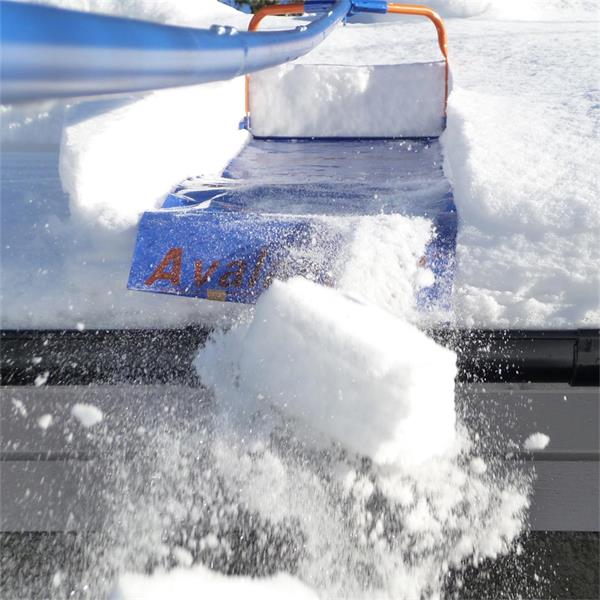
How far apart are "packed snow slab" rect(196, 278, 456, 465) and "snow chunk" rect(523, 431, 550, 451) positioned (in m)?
0.18

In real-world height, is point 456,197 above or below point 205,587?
above

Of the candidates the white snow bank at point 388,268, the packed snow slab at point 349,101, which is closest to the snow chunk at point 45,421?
the white snow bank at point 388,268

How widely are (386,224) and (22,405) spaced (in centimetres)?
78

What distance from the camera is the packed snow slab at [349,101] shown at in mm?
2785

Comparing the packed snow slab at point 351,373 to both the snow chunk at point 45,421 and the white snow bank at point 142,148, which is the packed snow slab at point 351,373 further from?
the white snow bank at point 142,148

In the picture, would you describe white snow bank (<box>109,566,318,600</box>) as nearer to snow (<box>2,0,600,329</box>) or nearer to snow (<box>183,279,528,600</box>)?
snow (<box>183,279,528,600</box>)

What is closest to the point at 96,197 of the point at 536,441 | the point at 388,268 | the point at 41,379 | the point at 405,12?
the point at 41,379

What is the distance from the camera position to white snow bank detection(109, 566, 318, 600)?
108 cm

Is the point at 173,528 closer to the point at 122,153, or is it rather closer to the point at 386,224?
the point at 386,224

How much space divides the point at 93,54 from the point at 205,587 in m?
0.86

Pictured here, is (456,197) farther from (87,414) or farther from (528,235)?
(87,414)

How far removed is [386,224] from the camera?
1.34 meters

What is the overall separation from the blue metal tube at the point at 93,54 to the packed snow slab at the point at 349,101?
1916 millimetres

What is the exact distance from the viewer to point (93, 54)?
62 cm
